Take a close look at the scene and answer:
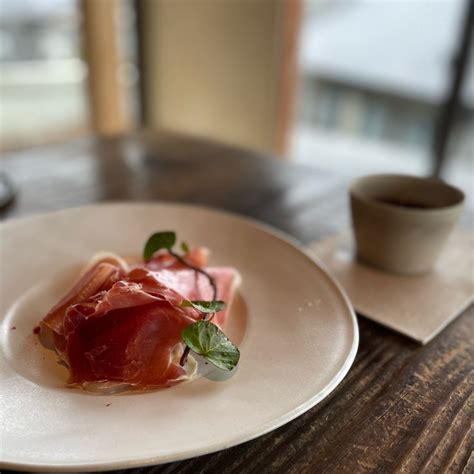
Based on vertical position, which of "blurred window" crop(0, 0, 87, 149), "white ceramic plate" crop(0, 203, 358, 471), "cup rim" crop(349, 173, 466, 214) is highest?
"cup rim" crop(349, 173, 466, 214)

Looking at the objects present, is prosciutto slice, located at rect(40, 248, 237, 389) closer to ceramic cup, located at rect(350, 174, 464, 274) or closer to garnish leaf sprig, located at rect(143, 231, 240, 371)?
garnish leaf sprig, located at rect(143, 231, 240, 371)

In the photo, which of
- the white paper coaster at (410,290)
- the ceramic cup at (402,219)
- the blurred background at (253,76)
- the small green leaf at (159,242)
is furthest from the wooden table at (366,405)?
the blurred background at (253,76)

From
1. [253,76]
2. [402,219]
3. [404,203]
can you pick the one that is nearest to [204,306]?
[402,219]

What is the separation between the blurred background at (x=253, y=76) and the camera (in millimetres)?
2924

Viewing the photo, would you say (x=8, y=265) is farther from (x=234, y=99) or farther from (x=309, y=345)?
(x=234, y=99)

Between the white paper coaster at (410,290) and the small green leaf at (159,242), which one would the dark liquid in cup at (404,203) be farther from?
the small green leaf at (159,242)

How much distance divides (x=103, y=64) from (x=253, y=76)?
0.99 m

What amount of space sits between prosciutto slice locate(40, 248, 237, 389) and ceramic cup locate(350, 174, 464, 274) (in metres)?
0.35

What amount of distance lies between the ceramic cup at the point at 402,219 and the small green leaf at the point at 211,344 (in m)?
0.36

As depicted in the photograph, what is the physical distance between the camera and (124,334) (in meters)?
0.53

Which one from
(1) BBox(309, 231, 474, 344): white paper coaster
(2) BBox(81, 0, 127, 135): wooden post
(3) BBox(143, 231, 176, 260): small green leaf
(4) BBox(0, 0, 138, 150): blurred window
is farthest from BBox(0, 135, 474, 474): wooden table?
(4) BBox(0, 0, 138, 150): blurred window

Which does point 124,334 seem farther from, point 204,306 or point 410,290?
point 410,290

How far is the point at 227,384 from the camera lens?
0.50m

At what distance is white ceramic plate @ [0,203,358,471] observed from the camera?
1.38ft
